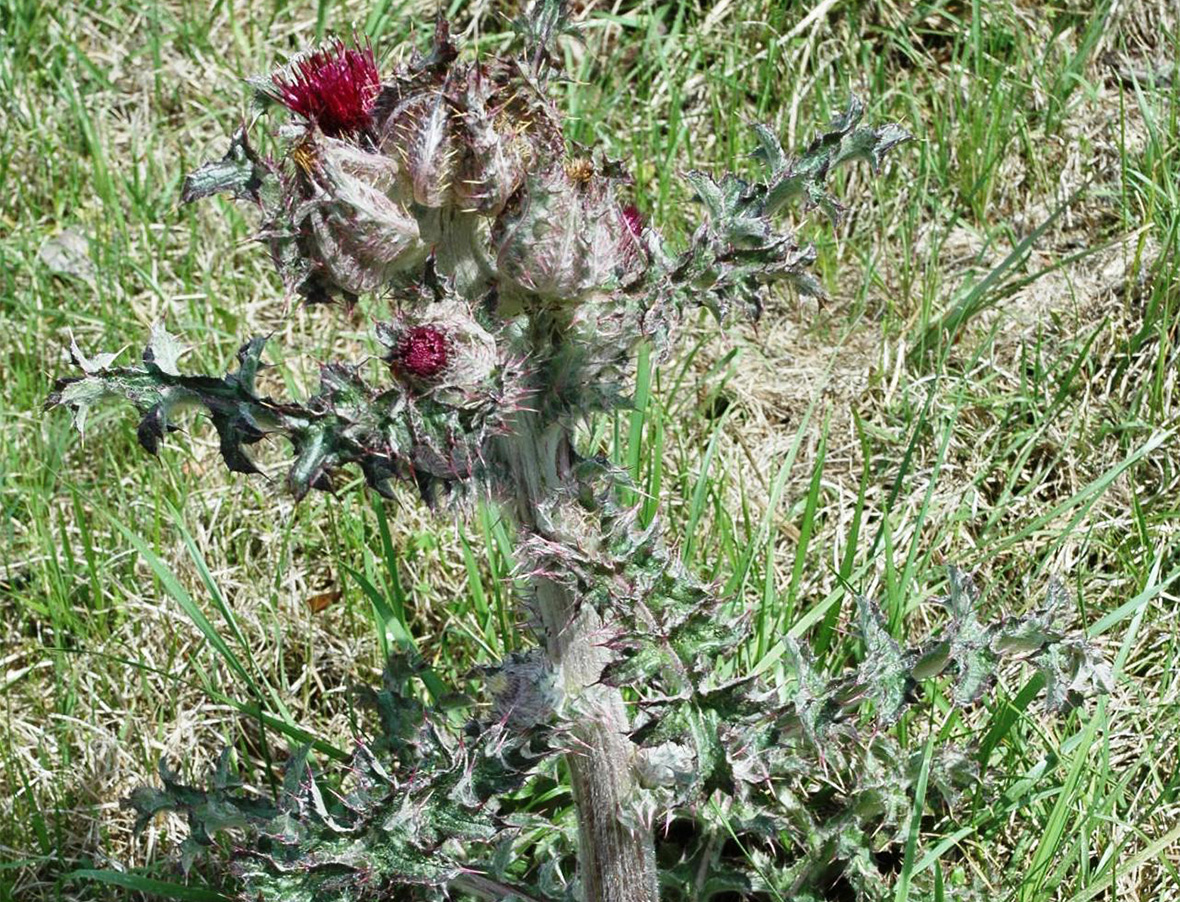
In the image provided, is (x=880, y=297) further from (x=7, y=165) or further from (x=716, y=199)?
(x=7, y=165)

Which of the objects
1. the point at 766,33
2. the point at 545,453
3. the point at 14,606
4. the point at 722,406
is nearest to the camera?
the point at 545,453

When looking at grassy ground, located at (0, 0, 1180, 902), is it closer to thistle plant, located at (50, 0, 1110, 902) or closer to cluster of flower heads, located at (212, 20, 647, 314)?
thistle plant, located at (50, 0, 1110, 902)

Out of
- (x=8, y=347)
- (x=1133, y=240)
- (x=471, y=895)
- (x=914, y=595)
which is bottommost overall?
(x=471, y=895)

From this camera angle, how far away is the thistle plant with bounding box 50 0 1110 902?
193 cm

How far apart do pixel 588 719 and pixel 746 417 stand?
1.67 metres

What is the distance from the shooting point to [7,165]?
4.48m

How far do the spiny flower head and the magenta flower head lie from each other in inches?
12.9

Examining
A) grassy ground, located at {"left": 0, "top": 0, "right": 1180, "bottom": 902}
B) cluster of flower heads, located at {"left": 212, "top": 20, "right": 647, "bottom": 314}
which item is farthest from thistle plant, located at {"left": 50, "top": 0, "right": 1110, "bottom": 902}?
grassy ground, located at {"left": 0, "top": 0, "right": 1180, "bottom": 902}

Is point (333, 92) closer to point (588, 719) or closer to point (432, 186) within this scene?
point (432, 186)

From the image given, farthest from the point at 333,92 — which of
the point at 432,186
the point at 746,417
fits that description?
the point at 746,417

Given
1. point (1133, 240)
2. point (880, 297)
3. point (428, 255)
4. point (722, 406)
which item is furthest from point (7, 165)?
point (1133, 240)

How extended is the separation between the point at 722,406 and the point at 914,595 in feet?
3.09

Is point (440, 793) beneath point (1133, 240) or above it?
beneath

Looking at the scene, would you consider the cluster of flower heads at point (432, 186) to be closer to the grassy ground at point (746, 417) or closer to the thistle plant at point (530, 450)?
the thistle plant at point (530, 450)
